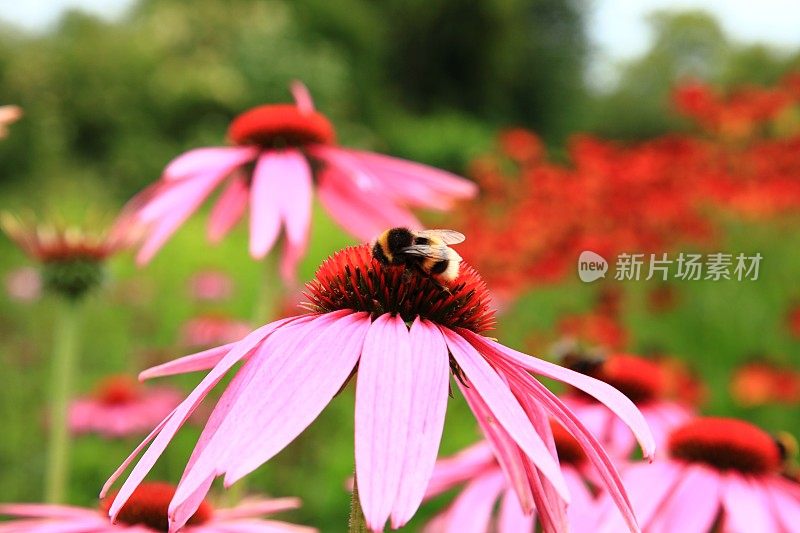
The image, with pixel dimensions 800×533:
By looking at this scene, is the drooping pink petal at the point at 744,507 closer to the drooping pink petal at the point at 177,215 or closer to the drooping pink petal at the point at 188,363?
the drooping pink petal at the point at 188,363

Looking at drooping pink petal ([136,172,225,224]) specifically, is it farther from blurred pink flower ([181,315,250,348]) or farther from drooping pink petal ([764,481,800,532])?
blurred pink flower ([181,315,250,348])

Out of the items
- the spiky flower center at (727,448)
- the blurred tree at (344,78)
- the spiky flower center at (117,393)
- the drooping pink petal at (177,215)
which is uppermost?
the blurred tree at (344,78)

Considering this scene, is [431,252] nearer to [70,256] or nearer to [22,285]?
[70,256]

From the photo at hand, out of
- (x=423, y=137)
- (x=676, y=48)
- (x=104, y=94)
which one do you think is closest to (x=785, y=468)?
(x=423, y=137)

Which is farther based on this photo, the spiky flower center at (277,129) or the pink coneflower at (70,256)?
the pink coneflower at (70,256)

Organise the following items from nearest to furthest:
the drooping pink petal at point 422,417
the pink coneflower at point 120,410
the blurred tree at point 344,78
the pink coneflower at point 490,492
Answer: the drooping pink petal at point 422,417, the pink coneflower at point 490,492, the pink coneflower at point 120,410, the blurred tree at point 344,78

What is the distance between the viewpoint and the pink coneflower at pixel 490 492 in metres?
0.96

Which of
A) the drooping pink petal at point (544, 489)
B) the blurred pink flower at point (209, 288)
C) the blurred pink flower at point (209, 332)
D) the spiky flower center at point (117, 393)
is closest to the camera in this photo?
the drooping pink petal at point (544, 489)

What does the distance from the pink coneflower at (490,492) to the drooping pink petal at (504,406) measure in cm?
35

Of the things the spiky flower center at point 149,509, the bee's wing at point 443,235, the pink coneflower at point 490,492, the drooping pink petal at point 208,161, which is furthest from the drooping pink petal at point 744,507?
the drooping pink petal at point 208,161

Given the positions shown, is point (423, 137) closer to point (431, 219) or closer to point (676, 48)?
point (431, 219)

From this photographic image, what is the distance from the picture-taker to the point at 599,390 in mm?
566

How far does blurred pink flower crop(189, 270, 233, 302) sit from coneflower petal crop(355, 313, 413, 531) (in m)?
3.43

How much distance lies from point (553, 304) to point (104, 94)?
10.2 metres
